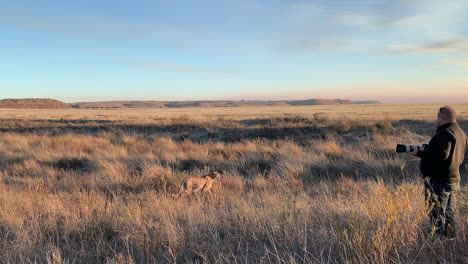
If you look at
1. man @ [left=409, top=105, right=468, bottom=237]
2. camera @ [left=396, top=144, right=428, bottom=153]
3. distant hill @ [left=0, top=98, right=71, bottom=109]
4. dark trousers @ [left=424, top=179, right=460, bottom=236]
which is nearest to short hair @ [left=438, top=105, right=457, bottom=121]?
man @ [left=409, top=105, right=468, bottom=237]

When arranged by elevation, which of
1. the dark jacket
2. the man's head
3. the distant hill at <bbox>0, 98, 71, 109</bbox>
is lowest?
the dark jacket

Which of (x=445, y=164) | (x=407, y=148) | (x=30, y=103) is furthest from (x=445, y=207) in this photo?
(x=30, y=103)

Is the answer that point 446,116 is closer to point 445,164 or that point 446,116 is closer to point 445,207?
point 445,164

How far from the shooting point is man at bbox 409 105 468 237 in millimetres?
3078

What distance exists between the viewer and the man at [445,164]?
3078 mm

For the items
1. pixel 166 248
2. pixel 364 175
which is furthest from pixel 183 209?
pixel 364 175

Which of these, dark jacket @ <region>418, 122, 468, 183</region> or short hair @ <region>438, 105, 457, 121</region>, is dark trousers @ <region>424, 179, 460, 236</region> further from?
short hair @ <region>438, 105, 457, 121</region>

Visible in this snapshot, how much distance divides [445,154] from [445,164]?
0.42 feet

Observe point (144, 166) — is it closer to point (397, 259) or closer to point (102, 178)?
point (102, 178)

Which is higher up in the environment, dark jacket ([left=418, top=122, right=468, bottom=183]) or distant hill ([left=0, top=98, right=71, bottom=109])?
distant hill ([left=0, top=98, right=71, bottom=109])

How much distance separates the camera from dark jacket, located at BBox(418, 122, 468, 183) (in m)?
3.08

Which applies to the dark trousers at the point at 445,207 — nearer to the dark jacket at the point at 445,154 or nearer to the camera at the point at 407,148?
the dark jacket at the point at 445,154

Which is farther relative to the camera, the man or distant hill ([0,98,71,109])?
distant hill ([0,98,71,109])

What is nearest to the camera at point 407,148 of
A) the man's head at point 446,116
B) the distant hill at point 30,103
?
the man's head at point 446,116
